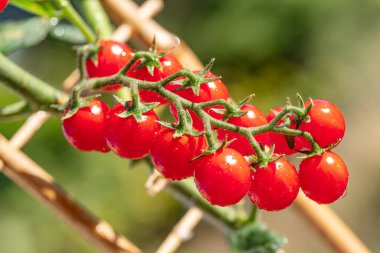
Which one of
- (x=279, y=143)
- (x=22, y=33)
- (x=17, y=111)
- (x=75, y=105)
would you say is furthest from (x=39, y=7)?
(x=279, y=143)

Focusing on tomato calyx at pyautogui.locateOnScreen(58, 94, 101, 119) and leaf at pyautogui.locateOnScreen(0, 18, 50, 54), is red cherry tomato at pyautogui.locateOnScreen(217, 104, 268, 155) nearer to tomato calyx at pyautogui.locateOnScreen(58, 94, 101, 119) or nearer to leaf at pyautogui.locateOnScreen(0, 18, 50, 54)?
tomato calyx at pyautogui.locateOnScreen(58, 94, 101, 119)

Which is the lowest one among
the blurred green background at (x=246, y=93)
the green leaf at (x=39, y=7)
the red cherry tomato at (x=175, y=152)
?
the blurred green background at (x=246, y=93)

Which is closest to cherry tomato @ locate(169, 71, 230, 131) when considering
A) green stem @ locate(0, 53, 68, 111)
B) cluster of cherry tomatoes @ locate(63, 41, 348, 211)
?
cluster of cherry tomatoes @ locate(63, 41, 348, 211)

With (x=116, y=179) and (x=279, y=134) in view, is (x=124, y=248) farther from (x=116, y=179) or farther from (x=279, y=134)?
(x=116, y=179)

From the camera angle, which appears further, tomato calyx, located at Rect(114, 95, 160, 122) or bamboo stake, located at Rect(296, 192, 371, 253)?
bamboo stake, located at Rect(296, 192, 371, 253)

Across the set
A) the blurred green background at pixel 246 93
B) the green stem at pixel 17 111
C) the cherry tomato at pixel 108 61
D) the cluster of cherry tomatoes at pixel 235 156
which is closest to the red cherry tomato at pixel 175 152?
the cluster of cherry tomatoes at pixel 235 156

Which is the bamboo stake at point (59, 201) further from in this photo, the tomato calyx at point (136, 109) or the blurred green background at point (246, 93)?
the blurred green background at point (246, 93)

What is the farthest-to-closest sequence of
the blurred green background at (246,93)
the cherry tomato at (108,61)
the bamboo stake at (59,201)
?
the blurred green background at (246,93)
the bamboo stake at (59,201)
the cherry tomato at (108,61)

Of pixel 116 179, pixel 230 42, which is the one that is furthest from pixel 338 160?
pixel 230 42
